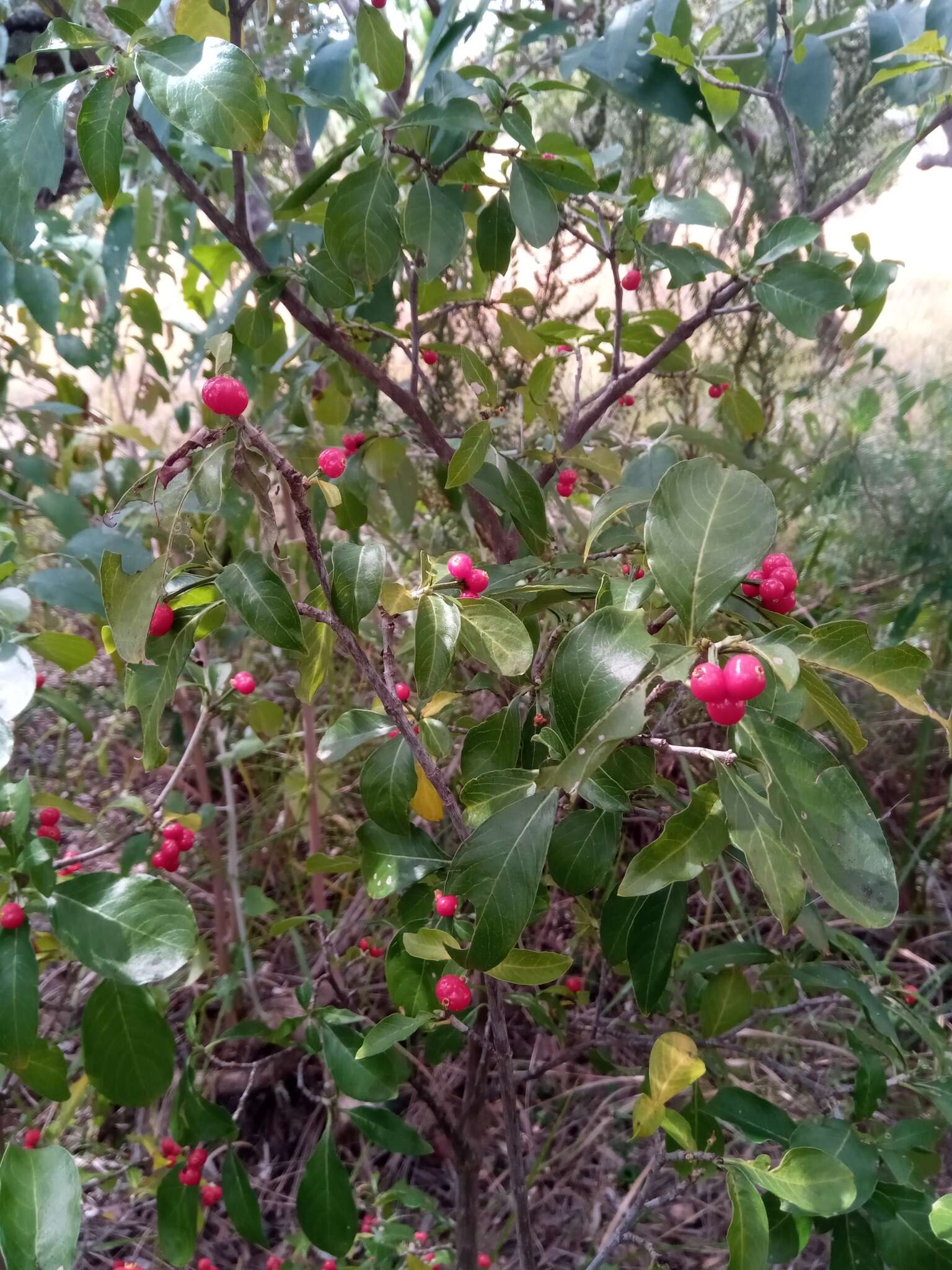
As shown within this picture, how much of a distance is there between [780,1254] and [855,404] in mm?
1515

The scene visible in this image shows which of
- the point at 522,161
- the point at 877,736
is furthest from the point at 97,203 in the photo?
the point at 877,736

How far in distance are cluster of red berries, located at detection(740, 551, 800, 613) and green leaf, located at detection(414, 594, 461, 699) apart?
7.6 inches

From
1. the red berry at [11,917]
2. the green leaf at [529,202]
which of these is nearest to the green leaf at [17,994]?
the red berry at [11,917]

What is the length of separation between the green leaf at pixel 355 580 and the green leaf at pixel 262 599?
3 cm

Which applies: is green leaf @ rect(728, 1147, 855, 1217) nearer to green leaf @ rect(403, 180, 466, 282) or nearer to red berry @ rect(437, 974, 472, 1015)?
red berry @ rect(437, 974, 472, 1015)

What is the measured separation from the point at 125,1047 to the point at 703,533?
0.61 m

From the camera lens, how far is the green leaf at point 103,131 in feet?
1.63

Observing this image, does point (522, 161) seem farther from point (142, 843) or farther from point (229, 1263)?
point (229, 1263)

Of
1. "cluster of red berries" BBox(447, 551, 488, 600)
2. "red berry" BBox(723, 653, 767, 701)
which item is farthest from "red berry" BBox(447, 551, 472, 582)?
"red berry" BBox(723, 653, 767, 701)

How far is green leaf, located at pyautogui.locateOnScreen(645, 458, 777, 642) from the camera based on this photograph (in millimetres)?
374

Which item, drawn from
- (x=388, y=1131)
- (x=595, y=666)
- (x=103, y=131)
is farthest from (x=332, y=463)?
(x=388, y=1131)

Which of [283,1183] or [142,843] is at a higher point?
[142,843]

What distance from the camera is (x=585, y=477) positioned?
110cm

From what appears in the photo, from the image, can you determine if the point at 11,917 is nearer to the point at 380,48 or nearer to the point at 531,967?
the point at 531,967
